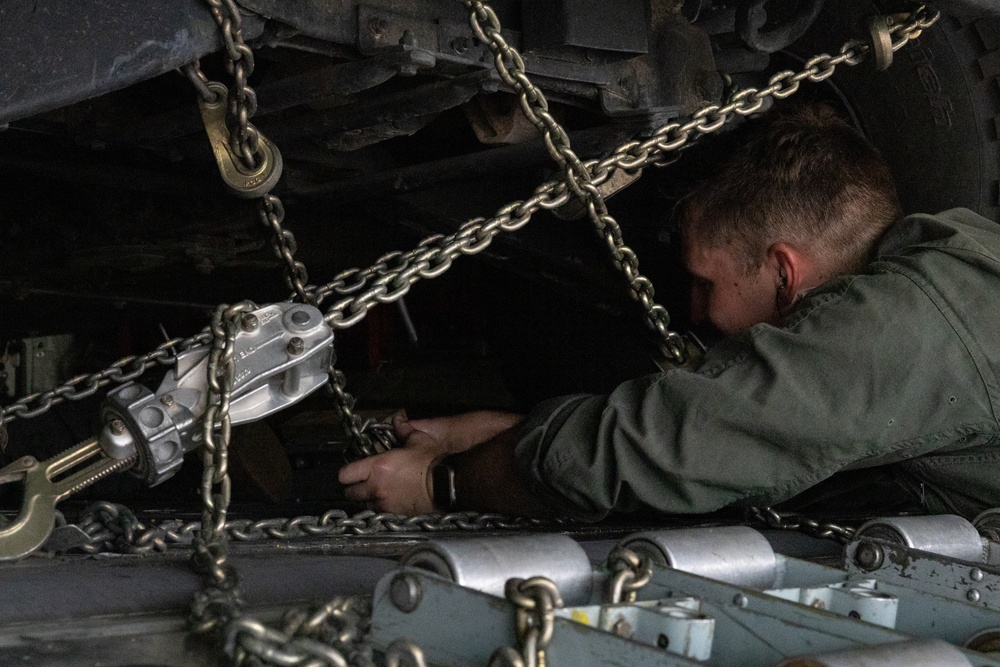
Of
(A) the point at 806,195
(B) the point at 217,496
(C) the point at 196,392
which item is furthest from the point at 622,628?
(A) the point at 806,195

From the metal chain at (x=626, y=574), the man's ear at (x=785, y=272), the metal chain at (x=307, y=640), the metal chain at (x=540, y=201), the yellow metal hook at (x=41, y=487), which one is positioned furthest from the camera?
the man's ear at (x=785, y=272)

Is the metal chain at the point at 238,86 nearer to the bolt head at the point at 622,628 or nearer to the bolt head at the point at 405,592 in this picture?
the bolt head at the point at 405,592

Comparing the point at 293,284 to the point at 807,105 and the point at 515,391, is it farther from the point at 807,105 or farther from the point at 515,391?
the point at 515,391

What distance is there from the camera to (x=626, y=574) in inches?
50.9

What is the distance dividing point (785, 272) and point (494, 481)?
812 mm

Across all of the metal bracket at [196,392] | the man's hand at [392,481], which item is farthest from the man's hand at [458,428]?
the metal bracket at [196,392]

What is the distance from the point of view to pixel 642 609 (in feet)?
3.89

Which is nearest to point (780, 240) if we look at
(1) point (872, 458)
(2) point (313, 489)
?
(1) point (872, 458)

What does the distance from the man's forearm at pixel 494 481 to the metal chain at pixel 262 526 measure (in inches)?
1.4

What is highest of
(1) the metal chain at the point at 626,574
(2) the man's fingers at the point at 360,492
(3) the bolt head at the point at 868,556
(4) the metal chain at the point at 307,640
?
(2) the man's fingers at the point at 360,492

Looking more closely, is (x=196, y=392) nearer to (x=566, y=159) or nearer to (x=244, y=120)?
(x=244, y=120)

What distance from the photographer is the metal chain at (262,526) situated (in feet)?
5.72

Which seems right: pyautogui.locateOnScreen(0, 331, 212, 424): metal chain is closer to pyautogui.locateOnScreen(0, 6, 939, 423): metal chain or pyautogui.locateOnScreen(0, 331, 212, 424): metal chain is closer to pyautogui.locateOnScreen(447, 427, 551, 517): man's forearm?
pyautogui.locateOnScreen(0, 6, 939, 423): metal chain

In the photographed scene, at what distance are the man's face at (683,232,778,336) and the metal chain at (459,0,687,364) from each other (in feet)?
0.89
